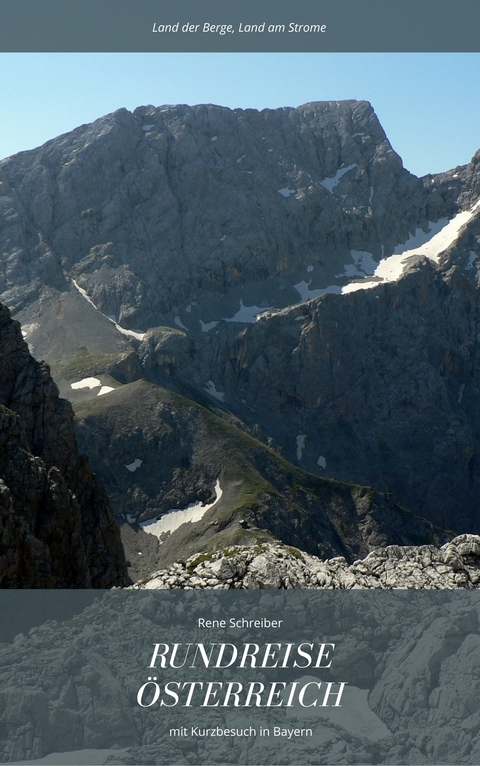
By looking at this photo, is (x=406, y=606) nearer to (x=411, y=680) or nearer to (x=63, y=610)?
(x=411, y=680)

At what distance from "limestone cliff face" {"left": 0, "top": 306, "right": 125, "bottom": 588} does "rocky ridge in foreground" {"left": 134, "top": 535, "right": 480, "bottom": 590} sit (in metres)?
30.7

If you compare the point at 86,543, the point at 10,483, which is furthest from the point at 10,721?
the point at 86,543

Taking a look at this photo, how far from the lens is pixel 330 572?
138 feet

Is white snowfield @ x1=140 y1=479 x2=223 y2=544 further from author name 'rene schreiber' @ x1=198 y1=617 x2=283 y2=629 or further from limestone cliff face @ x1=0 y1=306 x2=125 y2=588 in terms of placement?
author name 'rene schreiber' @ x1=198 y1=617 x2=283 y2=629

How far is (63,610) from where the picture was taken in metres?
62.9

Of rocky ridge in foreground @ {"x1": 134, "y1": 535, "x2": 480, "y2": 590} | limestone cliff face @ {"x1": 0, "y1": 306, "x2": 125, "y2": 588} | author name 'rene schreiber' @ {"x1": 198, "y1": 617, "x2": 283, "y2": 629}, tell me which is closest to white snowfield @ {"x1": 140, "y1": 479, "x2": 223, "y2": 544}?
limestone cliff face @ {"x1": 0, "y1": 306, "x2": 125, "y2": 588}

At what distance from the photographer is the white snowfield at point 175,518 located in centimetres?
17938
